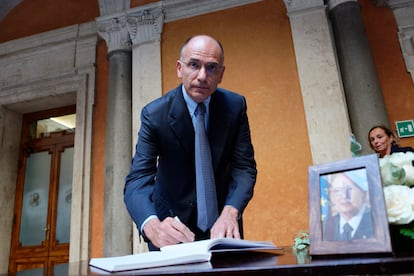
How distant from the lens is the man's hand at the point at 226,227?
1.26m

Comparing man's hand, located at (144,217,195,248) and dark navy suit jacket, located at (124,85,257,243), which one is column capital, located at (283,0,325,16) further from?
man's hand, located at (144,217,195,248)

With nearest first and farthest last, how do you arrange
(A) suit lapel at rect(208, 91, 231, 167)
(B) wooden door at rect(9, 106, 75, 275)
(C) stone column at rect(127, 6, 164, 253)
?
(A) suit lapel at rect(208, 91, 231, 167)
(C) stone column at rect(127, 6, 164, 253)
(B) wooden door at rect(9, 106, 75, 275)

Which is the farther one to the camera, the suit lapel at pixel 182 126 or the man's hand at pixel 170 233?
the suit lapel at pixel 182 126

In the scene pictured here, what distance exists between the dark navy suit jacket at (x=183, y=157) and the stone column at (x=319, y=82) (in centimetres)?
215

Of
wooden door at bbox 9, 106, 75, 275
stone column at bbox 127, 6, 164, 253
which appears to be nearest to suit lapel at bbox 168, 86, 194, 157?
stone column at bbox 127, 6, 164, 253

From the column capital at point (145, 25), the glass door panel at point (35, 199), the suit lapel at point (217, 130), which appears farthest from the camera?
the glass door panel at point (35, 199)

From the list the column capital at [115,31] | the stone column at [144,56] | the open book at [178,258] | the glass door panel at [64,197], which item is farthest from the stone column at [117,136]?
the open book at [178,258]

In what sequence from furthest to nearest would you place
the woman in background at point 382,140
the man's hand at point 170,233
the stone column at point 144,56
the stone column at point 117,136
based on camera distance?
the stone column at point 144,56
the stone column at point 117,136
the woman in background at point 382,140
the man's hand at point 170,233

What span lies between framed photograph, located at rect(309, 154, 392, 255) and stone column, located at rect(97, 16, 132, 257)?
11.2ft

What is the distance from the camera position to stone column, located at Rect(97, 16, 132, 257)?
3.93 m

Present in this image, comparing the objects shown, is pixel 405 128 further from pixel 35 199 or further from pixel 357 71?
pixel 35 199

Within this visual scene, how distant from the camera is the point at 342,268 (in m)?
0.58

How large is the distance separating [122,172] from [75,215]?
34.5 inches

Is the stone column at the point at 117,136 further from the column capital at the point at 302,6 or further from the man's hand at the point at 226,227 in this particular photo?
the man's hand at the point at 226,227
